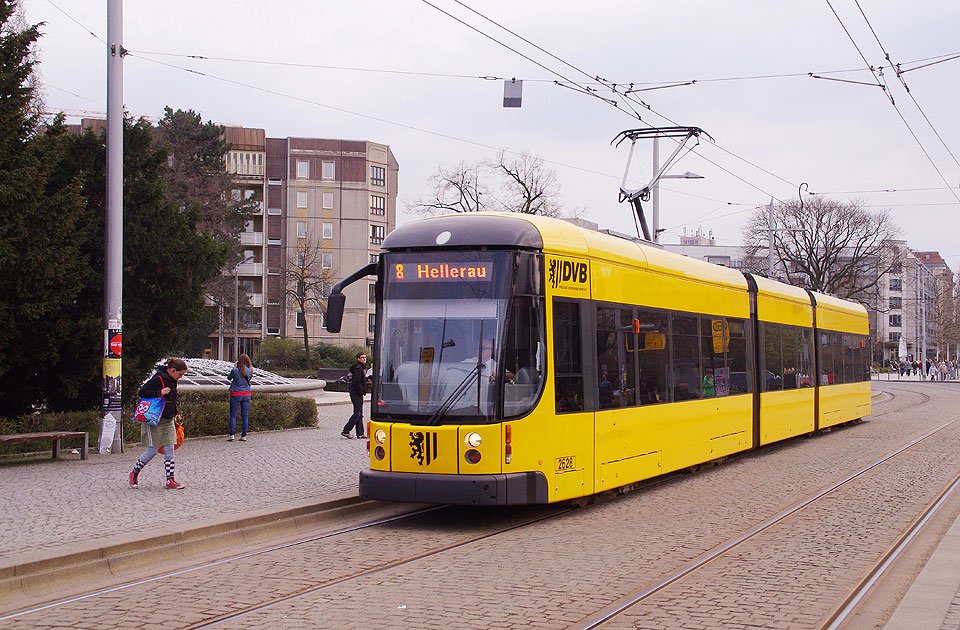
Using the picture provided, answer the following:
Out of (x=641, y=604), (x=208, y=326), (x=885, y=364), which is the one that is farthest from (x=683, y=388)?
(x=885, y=364)

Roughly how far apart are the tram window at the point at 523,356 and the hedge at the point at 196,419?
874 cm

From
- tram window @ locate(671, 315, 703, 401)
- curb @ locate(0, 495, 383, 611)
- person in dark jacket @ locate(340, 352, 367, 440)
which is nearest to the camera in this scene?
curb @ locate(0, 495, 383, 611)

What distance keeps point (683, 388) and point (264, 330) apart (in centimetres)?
6479

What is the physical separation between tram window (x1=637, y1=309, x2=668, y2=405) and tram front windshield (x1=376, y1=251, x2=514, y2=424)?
300cm

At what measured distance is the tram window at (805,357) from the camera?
21.3 m

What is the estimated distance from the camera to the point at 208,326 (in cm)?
5538

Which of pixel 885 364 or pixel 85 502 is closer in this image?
pixel 85 502

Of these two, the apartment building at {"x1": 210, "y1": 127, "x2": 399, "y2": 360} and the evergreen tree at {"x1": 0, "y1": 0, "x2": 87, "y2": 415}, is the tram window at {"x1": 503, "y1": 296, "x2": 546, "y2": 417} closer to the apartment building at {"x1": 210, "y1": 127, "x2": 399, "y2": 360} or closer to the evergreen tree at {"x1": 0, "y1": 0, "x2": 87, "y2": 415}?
the evergreen tree at {"x1": 0, "y1": 0, "x2": 87, "y2": 415}

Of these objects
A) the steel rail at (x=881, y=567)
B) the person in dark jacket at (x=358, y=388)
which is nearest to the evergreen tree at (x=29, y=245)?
the person in dark jacket at (x=358, y=388)

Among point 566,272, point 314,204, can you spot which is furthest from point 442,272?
point 314,204

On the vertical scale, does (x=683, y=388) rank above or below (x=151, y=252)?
below

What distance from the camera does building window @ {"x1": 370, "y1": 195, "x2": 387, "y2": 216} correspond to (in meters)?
76.1

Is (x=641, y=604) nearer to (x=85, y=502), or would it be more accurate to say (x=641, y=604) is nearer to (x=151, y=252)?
(x=85, y=502)

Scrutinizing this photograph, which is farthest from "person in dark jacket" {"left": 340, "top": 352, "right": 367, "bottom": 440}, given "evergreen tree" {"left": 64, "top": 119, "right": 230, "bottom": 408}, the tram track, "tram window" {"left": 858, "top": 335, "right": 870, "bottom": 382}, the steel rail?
"tram window" {"left": 858, "top": 335, "right": 870, "bottom": 382}
